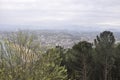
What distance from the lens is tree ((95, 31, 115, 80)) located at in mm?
40781

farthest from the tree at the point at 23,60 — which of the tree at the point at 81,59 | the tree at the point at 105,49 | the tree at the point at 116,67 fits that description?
the tree at the point at 116,67

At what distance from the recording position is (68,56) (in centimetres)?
4294

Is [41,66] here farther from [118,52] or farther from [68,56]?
[118,52]

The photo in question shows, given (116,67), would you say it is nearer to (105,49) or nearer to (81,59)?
(105,49)

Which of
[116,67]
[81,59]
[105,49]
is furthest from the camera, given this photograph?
[116,67]

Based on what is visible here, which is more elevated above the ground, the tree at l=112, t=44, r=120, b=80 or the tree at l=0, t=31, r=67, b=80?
the tree at l=0, t=31, r=67, b=80

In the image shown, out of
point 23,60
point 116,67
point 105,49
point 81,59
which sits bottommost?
point 116,67

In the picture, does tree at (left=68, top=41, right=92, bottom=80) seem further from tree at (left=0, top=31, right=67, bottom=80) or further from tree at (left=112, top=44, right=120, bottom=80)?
tree at (left=0, top=31, right=67, bottom=80)

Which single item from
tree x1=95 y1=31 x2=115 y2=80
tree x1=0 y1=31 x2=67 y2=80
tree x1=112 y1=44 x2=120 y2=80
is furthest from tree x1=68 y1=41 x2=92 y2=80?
tree x1=0 y1=31 x2=67 y2=80

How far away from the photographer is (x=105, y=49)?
41469mm

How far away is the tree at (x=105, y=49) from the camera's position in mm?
40781

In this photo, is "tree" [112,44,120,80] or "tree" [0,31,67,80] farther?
"tree" [112,44,120,80]

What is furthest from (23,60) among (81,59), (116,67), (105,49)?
(116,67)

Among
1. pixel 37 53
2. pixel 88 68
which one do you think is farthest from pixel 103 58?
pixel 37 53
